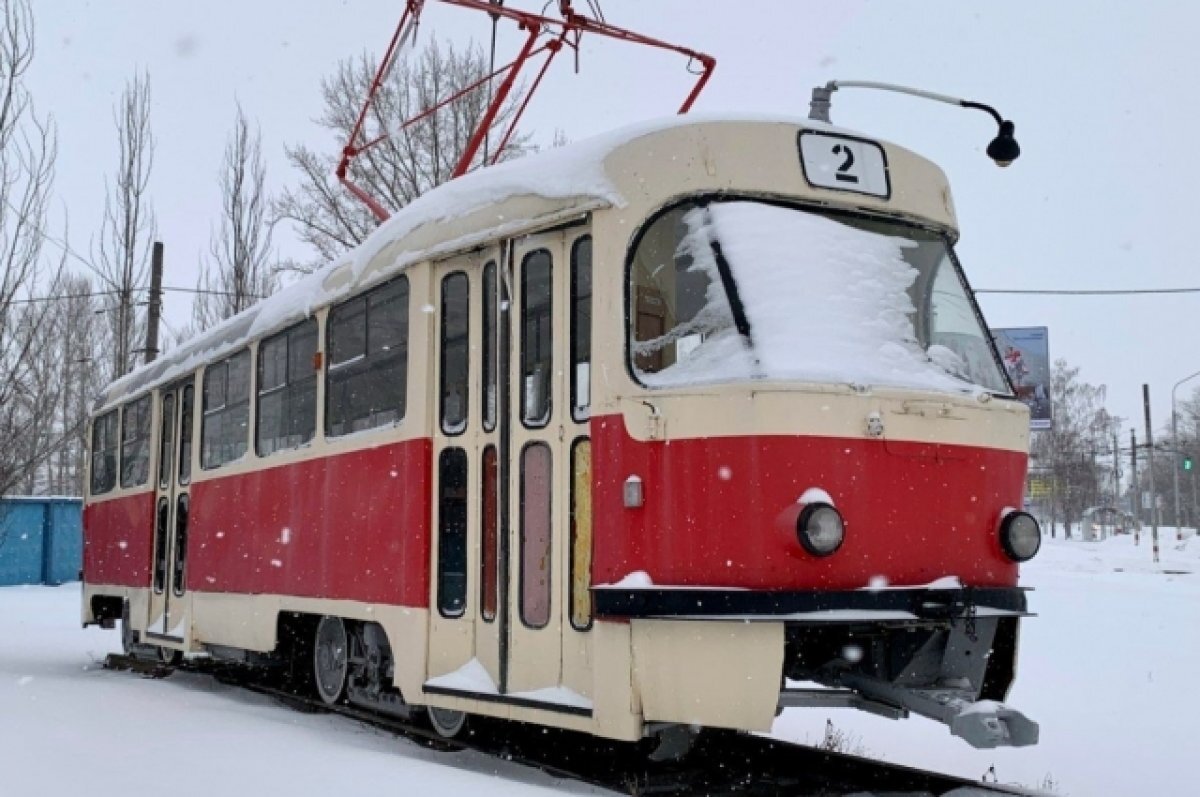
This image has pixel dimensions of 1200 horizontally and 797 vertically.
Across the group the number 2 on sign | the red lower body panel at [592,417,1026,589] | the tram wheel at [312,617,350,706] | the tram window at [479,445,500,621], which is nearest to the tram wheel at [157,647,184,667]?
the tram wheel at [312,617,350,706]

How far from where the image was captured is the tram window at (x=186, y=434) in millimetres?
11219

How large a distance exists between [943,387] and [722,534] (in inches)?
52.3

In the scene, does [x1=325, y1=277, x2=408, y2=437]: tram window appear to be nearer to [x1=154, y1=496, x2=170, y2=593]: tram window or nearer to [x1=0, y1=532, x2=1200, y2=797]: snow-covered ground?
[x1=0, y1=532, x2=1200, y2=797]: snow-covered ground

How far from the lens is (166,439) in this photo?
472 inches

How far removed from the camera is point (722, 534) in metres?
5.41

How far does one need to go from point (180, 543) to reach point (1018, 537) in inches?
315

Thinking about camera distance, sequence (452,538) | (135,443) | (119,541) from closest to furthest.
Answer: (452,538) → (135,443) → (119,541)

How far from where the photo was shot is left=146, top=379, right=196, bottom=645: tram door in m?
11.2

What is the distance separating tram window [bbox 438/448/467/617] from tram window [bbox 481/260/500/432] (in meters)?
0.29

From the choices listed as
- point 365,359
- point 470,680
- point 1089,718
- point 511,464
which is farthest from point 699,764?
point 1089,718

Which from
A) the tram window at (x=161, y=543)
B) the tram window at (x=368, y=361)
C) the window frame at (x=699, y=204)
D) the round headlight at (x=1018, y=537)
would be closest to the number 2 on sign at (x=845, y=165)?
the window frame at (x=699, y=204)

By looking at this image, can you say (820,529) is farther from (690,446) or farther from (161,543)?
(161,543)

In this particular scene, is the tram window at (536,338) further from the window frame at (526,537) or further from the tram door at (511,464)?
the window frame at (526,537)

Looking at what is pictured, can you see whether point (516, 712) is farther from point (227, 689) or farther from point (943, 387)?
point (227, 689)
